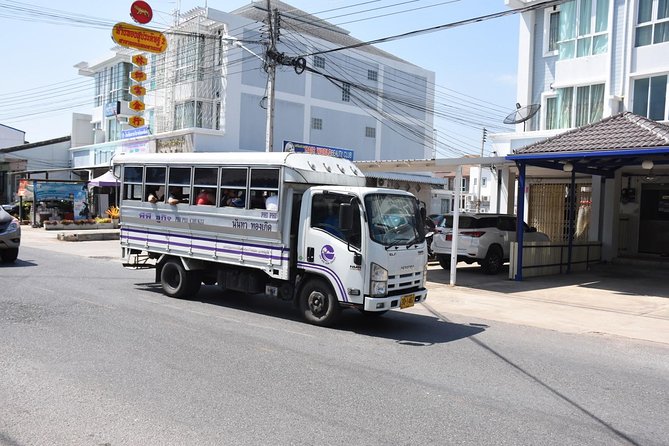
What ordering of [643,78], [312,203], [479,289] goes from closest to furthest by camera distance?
[312,203]
[479,289]
[643,78]

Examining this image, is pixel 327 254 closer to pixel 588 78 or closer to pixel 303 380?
pixel 303 380

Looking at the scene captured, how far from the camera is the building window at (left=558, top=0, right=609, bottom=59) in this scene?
65.7 ft

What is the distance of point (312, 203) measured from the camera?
9.15 metres

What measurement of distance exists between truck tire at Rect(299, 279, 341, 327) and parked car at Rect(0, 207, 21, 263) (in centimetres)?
1008

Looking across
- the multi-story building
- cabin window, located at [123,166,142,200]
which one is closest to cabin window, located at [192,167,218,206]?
cabin window, located at [123,166,142,200]

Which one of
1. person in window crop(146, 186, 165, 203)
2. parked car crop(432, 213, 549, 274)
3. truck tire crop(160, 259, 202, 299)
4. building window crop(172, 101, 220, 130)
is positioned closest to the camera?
truck tire crop(160, 259, 202, 299)

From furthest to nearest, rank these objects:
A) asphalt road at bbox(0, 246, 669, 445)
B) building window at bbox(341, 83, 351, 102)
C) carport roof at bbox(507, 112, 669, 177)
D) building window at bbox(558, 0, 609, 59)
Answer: building window at bbox(341, 83, 351, 102)
building window at bbox(558, 0, 609, 59)
carport roof at bbox(507, 112, 669, 177)
asphalt road at bbox(0, 246, 669, 445)

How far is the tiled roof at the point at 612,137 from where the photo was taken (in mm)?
13672

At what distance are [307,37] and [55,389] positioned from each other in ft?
114

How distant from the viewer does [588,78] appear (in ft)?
66.2

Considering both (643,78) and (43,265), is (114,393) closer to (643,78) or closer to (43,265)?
(43,265)

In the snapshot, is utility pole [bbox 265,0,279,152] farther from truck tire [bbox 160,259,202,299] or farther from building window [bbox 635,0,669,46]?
building window [bbox 635,0,669,46]

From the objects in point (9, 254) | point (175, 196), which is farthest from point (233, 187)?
point (9, 254)

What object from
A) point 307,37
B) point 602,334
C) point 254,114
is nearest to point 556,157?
point 602,334
